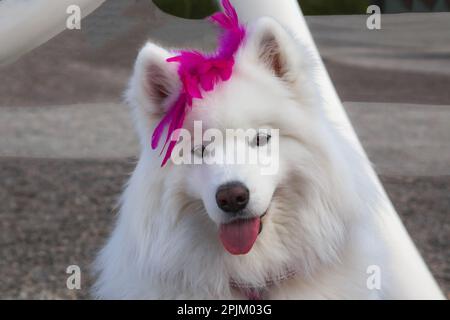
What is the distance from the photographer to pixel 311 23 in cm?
786

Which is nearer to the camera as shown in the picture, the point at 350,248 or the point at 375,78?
the point at 350,248

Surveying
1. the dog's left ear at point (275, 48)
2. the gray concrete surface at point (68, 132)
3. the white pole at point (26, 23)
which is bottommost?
the dog's left ear at point (275, 48)

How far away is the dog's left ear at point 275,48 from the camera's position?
7.68ft

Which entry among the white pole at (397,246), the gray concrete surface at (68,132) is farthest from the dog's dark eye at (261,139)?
the gray concrete surface at (68,132)

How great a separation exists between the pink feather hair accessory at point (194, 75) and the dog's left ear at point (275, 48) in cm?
7

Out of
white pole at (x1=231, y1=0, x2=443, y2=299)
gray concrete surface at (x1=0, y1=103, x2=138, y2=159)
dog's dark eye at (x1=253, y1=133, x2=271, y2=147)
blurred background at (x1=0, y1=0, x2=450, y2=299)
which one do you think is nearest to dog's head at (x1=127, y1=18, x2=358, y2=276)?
dog's dark eye at (x1=253, y1=133, x2=271, y2=147)

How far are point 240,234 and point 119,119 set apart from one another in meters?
5.29

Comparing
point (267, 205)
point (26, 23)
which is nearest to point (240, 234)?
point (267, 205)

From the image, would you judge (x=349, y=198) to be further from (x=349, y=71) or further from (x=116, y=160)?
(x=349, y=71)

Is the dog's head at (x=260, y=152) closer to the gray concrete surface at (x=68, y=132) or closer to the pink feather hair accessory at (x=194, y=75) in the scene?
the pink feather hair accessory at (x=194, y=75)

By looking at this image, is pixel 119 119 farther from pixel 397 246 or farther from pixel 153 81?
pixel 153 81

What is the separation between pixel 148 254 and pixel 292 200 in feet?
1.66

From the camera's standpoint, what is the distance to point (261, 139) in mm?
2318
